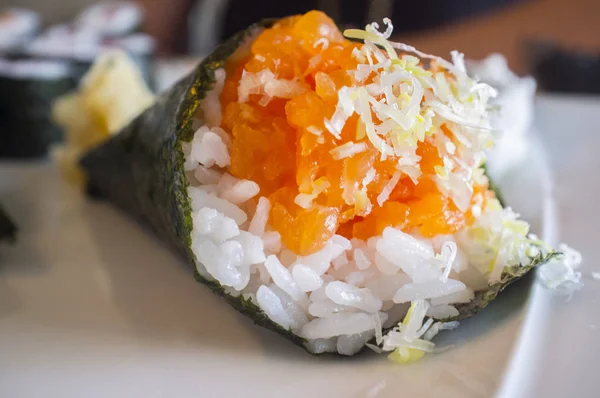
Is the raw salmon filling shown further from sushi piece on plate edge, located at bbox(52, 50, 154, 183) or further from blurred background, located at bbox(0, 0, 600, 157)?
sushi piece on plate edge, located at bbox(52, 50, 154, 183)

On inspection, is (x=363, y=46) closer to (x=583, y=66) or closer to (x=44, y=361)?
(x=44, y=361)

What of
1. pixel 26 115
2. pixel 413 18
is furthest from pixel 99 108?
pixel 413 18

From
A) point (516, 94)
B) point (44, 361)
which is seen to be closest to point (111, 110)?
point (44, 361)

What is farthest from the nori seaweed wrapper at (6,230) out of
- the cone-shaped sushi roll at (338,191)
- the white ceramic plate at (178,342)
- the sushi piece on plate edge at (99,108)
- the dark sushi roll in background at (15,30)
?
the dark sushi roll in background at (15,30)

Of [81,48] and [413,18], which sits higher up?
[413,18]

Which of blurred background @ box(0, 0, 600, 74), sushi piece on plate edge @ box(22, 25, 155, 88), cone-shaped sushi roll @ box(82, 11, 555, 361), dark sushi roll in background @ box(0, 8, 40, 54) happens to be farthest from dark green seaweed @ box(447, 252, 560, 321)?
blurred background @ box(0, 0, 600, 74)

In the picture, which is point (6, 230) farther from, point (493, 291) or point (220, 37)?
point (220, 37)
